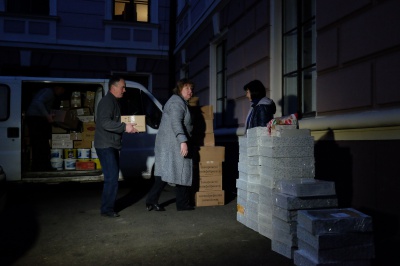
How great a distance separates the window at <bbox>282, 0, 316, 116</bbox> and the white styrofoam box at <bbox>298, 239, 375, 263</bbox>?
2899 mm

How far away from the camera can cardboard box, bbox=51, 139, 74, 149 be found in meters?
7.63

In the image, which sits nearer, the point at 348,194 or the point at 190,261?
the point at 190,261

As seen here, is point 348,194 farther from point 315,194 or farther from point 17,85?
point 17,85

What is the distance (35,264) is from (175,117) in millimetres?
2546

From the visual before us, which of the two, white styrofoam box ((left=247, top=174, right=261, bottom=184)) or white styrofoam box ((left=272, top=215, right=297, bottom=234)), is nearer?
white styrofoam box ((left=272, top=215, right=297, bottom=234))

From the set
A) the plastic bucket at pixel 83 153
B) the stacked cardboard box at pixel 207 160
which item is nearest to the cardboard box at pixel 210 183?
the stacked cardboard box at pixel 207 160

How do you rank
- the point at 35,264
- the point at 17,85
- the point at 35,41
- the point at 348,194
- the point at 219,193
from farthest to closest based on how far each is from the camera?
the point at 35,41 < the point at 17,85 < the point at 219,193 < the point at 348,194 < the point at 35,264

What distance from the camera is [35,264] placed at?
126 inches

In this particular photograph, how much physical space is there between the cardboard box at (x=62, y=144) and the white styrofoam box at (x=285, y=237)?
5.46 meters

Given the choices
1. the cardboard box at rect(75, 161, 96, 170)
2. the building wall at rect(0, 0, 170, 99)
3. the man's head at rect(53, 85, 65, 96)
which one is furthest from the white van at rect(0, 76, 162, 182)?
the building wall at rect(0, 0, 170, 99)

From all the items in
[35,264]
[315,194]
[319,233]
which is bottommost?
[35,264]

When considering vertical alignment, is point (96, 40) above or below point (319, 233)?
above

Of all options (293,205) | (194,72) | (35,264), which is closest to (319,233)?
(293,205)

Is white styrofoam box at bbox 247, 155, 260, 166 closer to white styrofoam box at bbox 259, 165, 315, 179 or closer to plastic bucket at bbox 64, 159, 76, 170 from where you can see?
white styrofoam box at bbox 259, 165, 315, 179
